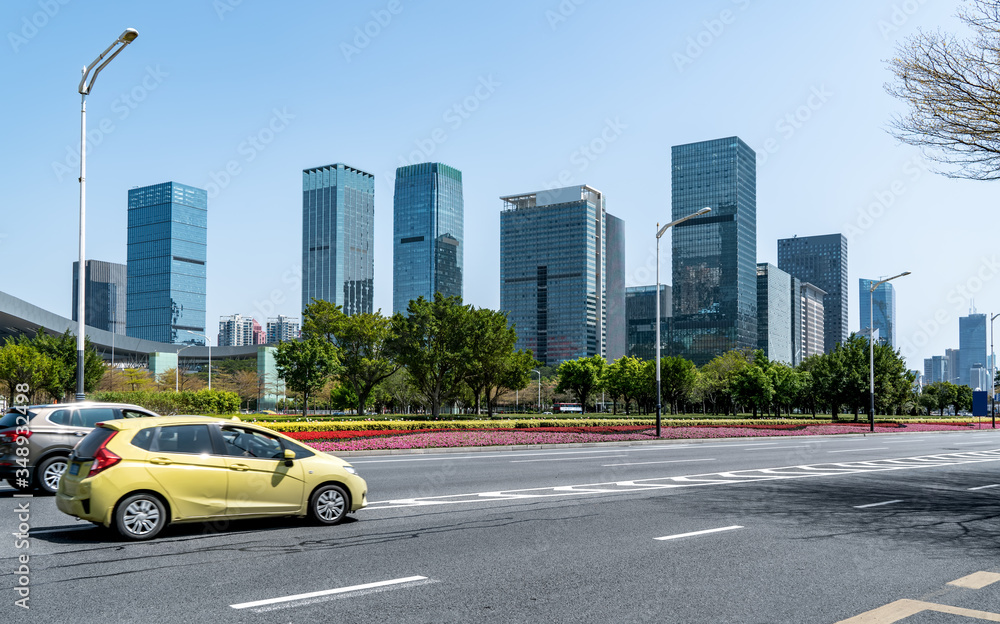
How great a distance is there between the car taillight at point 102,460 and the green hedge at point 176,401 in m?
41.6

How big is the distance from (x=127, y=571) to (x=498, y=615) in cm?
384

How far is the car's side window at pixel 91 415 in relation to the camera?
13555 millimetres

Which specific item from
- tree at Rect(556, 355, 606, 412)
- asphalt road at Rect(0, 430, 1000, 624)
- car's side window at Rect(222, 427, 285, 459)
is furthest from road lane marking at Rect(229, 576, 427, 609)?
tree at Rect(556, 355, 606, 412)

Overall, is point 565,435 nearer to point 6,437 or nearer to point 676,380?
point 6,437

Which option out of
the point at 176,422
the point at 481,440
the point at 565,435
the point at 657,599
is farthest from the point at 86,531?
the point at 565,435

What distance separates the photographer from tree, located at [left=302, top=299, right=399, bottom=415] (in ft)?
176

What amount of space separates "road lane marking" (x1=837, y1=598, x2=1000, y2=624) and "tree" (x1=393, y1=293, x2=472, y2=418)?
44710 mm

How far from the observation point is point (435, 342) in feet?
171

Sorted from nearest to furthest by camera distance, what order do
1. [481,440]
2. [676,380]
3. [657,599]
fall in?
1. [657,599]
2. [481,440]
3. [676,380]

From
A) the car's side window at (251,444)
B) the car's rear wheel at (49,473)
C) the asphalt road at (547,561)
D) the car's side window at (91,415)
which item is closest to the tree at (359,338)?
the car's side window at (91,415)

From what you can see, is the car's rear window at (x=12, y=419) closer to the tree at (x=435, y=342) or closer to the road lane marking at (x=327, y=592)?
the road lane marking at (x=327, y=592)

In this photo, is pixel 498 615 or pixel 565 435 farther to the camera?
pixel 565 435

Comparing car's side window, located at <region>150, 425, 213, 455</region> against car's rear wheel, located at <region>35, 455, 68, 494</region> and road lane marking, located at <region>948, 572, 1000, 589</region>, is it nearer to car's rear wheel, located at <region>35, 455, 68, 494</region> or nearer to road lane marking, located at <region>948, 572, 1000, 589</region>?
car's rear wheel, located at <region>35, 455, 68, 494</region>

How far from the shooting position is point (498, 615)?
595cm
